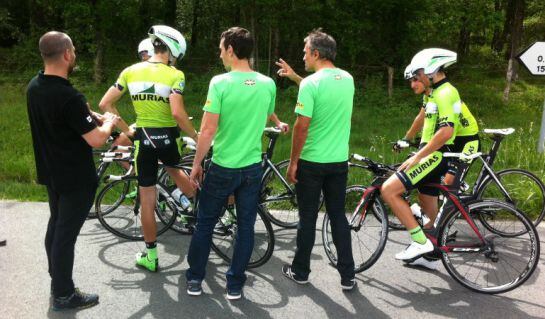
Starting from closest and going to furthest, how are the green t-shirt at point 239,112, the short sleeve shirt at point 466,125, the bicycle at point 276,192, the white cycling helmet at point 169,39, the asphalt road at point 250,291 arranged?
the green t-shirt at point 239,112, the asphalt road at point 250,291, the white cycling helmet at point 169,39, the short sleeve shirt at point 466,125, the bicycle at point 276,192

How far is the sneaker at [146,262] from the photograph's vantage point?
4.27 metres

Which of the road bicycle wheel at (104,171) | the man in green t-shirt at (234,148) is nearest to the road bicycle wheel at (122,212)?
the road bicycle wheel at (104,171)

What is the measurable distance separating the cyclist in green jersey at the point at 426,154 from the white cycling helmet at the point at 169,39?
81.0 inches

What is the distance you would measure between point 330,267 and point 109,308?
1981 millimetres

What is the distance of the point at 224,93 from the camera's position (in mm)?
3328

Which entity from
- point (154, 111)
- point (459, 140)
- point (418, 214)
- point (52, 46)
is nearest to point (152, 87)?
point (154, 111)

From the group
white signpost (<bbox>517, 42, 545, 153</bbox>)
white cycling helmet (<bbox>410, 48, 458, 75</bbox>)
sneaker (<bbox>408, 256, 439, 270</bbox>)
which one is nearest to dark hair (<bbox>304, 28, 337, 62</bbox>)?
white cycling helmet (<bbox>410, 48, 458, 75</bbox>)

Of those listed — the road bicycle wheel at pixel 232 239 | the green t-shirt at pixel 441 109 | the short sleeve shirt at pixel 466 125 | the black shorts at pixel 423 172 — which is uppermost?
the green t-shirt at pixel 441 109

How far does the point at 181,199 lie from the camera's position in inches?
182

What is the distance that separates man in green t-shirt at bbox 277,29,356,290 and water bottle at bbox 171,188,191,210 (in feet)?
4.12

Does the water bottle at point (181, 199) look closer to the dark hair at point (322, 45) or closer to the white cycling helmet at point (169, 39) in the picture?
the white cycling helmet at point (169, 39)

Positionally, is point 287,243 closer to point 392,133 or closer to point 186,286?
point 186,286

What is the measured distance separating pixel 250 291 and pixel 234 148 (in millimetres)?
1279

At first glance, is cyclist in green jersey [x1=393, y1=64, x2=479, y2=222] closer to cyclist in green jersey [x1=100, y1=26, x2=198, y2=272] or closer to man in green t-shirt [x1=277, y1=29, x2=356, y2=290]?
man in green t-shirt [x1=277, y1=29, x2=356, y2=290]
